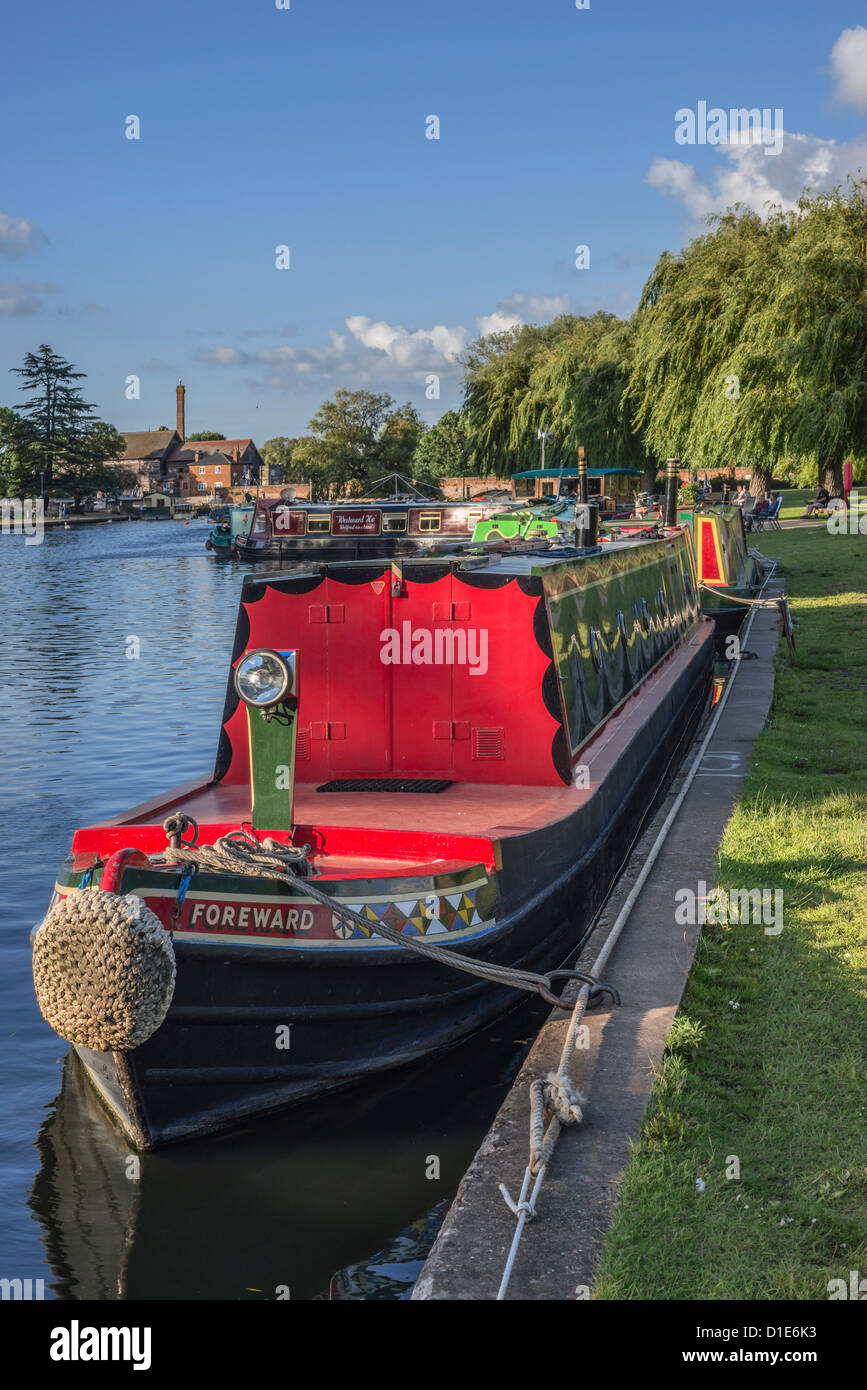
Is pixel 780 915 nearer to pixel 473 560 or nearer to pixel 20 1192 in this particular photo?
pixel 473 560

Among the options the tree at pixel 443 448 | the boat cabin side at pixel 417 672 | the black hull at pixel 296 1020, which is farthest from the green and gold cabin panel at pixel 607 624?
the tree at pixel 443 448

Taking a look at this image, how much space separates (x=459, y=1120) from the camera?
6094 millimetres

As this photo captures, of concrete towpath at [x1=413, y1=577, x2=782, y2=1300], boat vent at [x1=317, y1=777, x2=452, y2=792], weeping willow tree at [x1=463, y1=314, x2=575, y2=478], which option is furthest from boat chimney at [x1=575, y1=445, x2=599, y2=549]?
weeping willow tree at [x1=463, y1=314, x2=575, y2=478]

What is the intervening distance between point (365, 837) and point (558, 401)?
190ft

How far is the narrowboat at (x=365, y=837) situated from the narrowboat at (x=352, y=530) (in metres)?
36.3

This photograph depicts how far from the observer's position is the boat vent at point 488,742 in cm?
794

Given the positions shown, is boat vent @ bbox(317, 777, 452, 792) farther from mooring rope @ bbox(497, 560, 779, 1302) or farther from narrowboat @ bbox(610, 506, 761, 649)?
narrowboat @ bbox(610, 506, 761, 649)

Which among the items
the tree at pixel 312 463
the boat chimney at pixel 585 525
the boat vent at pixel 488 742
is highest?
the tree at pixel 312 463

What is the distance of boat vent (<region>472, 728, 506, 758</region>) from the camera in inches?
313

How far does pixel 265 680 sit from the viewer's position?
586cm

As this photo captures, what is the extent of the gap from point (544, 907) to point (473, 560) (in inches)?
95.2

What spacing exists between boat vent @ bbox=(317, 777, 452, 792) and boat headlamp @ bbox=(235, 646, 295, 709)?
191 centimetres

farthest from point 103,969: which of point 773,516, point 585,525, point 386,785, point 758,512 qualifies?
point 773,516

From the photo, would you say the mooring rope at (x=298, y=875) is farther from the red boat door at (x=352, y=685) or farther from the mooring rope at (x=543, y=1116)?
the red boat door at (x=352, y=685)
